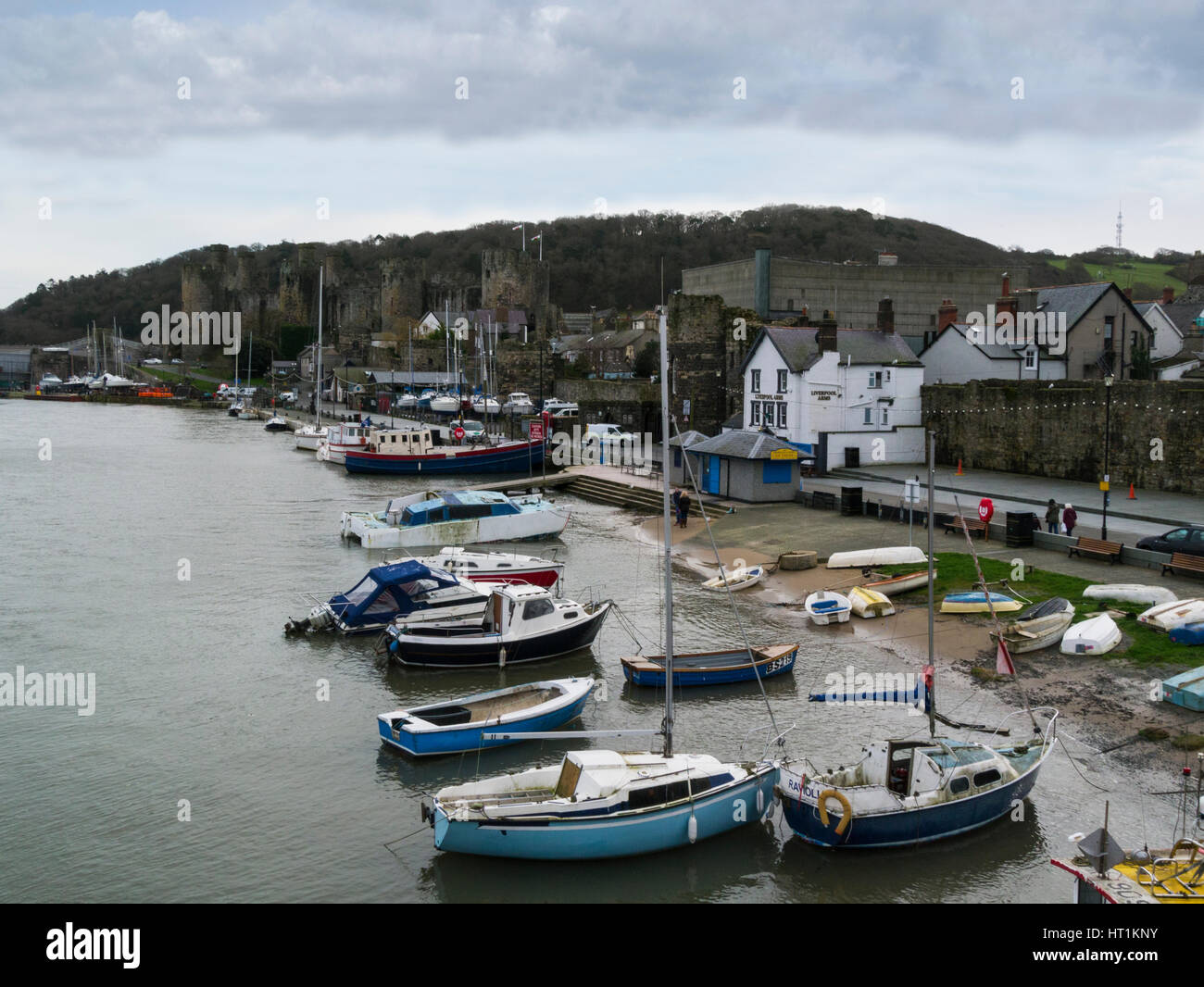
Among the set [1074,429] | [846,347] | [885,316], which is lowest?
[1074,429]

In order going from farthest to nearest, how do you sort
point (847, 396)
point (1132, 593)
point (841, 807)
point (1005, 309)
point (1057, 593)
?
point (1005, 309) < point (847, 396) < point (1057, 593) < point (1132, 593) < point (841, 807)

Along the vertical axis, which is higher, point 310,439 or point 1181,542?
point 310,439

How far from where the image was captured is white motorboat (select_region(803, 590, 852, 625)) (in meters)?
22.4

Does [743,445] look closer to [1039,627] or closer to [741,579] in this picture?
[741,579]

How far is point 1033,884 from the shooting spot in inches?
488

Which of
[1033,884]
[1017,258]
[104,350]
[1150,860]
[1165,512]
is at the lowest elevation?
[1033,884]

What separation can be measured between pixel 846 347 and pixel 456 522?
1631 centimetres

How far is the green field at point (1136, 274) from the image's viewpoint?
87812 millimetres

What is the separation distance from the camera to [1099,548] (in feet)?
77.4

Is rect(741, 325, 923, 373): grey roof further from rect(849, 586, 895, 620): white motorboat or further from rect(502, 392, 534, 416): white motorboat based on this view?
rect(502, 392, 534, 416): white motorboat

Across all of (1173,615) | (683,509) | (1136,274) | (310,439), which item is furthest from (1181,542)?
(1136,274)

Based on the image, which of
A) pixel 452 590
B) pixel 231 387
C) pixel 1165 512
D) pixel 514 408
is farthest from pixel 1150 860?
pixel 231 387
